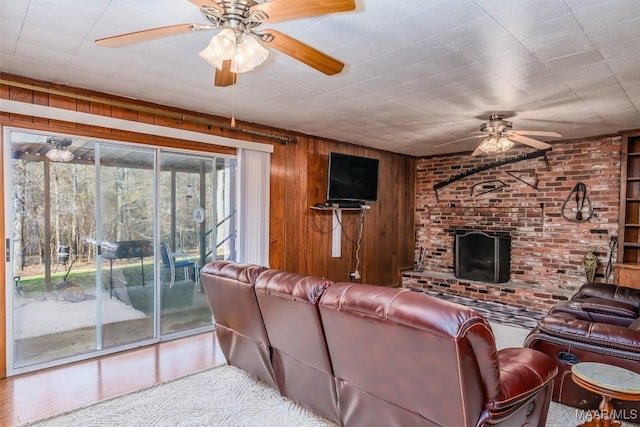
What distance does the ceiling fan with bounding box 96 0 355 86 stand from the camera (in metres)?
1.51

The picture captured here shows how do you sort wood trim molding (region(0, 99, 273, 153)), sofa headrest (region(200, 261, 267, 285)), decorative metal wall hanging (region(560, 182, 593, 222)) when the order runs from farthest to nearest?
decorative metal wall hanging (region(560, 182, 593, 222)), wood trim molding (region(0, 99, 273, 153)), sofa headrest (region(200, 261, 267, 285))

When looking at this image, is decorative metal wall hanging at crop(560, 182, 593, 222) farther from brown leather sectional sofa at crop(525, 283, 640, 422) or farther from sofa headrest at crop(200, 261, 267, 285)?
sofa headrest at crop(200, 261, 267, 285)

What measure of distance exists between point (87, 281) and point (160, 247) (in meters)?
0.71

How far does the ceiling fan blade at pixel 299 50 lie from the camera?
5.69ft

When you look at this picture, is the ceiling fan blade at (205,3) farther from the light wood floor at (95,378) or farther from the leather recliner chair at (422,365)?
the light wood floor at (95,378)

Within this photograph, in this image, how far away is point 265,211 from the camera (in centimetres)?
449

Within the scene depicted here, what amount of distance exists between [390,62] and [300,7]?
1.21m

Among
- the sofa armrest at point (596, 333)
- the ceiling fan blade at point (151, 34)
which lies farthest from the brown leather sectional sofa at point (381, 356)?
the ceiling fan blade at point (151, 34)

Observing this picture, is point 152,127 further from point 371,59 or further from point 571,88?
point 571,88

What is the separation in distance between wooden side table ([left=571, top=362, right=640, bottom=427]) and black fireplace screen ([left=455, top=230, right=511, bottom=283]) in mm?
3671

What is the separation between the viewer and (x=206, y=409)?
8.04ft

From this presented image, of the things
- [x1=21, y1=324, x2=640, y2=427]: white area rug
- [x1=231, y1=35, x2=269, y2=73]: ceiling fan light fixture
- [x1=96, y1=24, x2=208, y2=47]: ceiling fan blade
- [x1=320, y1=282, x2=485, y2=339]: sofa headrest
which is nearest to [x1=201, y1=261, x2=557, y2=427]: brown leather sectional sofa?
[x1=320, y1=282, x2=485, y2=339]: sofa headrest

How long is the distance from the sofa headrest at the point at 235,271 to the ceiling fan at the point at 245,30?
128cm

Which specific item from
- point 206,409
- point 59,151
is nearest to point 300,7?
point 206,409
